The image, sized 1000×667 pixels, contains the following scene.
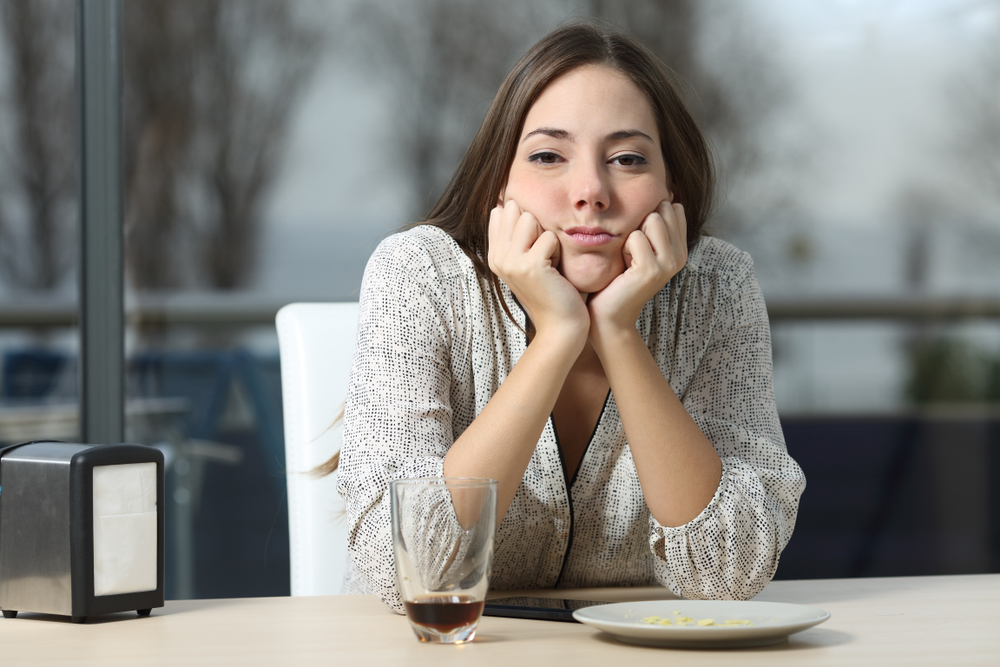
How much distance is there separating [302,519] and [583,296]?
0.51 metres

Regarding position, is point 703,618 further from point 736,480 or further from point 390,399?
point 390,399

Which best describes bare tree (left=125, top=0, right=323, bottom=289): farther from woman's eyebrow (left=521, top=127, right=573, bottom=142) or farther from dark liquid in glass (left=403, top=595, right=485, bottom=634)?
dark liquid in glass (left=403, top=595, right=485, bottom=634)

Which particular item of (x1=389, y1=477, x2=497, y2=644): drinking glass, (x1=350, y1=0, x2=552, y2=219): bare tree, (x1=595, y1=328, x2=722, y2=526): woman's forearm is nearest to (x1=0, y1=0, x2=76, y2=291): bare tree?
(x1=350, y1=0, x2=552, y2=219): bare tree

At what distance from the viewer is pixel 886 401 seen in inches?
130

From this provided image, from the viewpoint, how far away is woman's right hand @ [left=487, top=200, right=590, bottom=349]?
3.59 feet

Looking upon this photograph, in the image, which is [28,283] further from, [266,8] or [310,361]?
[310,361]

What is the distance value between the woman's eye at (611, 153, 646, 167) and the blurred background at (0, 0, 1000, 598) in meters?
1.86

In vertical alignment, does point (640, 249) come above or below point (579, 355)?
above

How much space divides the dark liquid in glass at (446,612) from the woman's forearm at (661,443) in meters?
0.37

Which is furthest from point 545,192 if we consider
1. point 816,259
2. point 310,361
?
point 816,259

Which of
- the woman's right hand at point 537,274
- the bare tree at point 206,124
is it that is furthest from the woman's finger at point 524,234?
the bare tree at point 206,124

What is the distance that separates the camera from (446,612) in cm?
74

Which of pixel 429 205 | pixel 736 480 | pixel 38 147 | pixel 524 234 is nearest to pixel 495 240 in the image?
pixel 524 234

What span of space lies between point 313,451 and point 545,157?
514 mm
